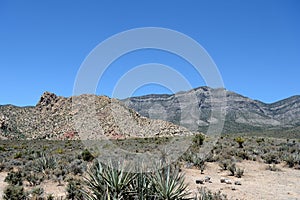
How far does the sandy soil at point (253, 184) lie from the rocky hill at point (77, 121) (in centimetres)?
3424

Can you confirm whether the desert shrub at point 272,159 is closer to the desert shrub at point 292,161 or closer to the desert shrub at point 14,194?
the desert shrub at point 292,161

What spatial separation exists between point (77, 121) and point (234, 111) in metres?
70.9

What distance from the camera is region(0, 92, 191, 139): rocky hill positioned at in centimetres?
5262

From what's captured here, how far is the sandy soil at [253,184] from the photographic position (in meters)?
10.7

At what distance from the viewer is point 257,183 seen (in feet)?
41.6

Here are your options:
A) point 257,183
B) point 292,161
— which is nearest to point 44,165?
point 257,183

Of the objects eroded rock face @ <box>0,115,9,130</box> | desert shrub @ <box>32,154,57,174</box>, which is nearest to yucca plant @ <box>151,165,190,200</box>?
desert shrub @ <box>32,154,57,174</box>

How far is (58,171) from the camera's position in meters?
14.4

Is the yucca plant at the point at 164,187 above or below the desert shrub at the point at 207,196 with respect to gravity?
above

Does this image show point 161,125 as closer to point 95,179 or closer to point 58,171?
point 58,171

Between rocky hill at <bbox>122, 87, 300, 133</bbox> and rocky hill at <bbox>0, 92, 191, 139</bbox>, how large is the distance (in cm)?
827

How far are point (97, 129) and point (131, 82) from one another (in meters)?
32.2

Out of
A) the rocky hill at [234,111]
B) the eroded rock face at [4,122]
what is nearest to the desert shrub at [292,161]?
the rocky hill at [234,111]

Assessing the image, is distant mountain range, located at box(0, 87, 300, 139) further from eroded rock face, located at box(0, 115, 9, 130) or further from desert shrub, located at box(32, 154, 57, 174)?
desert shrub, located at box(32, 154, 57, 174)
